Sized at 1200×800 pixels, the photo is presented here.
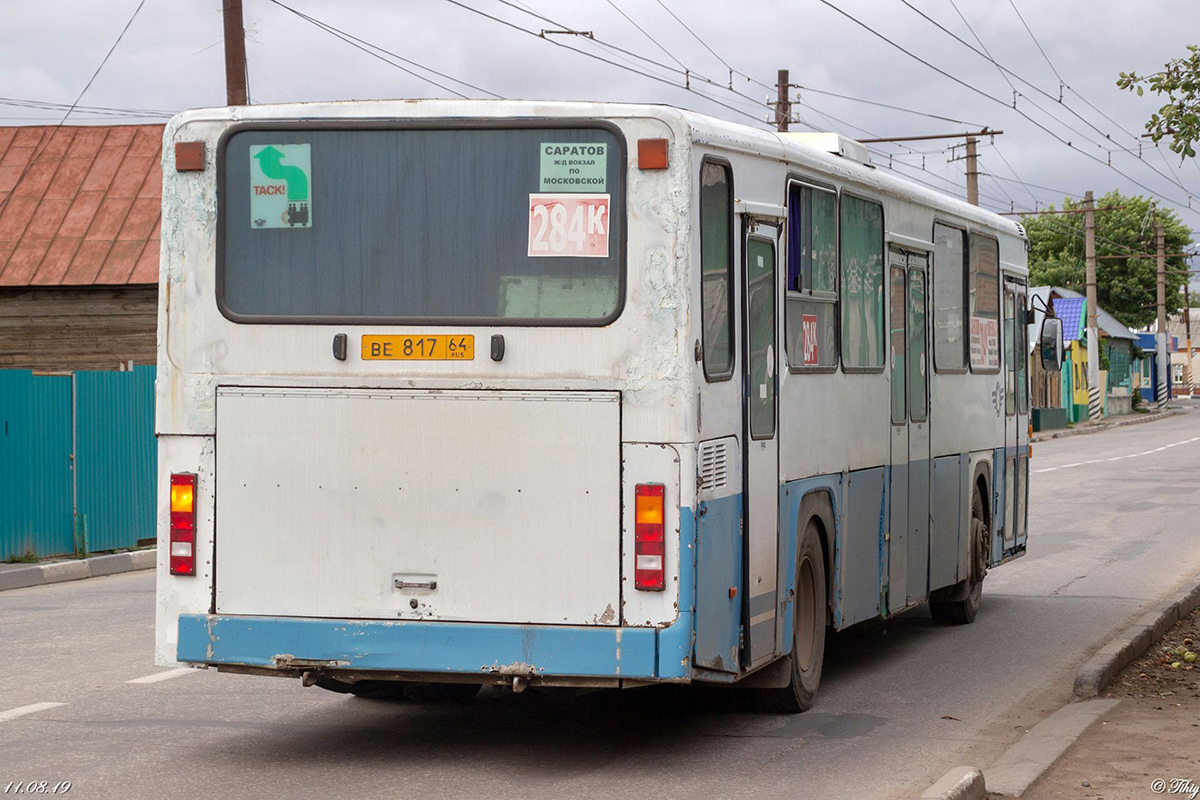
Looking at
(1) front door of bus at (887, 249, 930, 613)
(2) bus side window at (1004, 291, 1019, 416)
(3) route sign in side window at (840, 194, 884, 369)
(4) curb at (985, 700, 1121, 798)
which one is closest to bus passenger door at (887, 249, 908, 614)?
(1) front door of bus at (887, 249, 930, 613)

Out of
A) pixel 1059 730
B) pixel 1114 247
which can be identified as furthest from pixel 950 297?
pixel 1114 247

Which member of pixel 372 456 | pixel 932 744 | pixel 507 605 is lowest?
pixel 932 744

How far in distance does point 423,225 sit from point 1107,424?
56333 millimetres

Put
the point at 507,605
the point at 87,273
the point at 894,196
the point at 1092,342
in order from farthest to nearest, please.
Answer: the point at 1092,342 → the point at 87,273 → the point at 894,196 → the point at 507,605

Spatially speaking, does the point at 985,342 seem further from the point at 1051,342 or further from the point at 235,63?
the point at 235,63

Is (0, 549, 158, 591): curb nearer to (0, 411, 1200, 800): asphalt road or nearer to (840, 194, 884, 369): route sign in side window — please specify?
(0, 411, 1200, 800): asphalt road

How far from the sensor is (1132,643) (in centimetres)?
996

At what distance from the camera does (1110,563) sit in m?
16.3

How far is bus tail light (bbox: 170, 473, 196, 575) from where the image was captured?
709cm

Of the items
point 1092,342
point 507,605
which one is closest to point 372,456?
point 507,605

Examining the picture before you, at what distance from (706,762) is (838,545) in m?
1.93

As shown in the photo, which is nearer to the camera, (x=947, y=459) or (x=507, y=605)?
(x=507, y=605)

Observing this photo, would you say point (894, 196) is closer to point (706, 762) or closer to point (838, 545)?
point (838, 545)

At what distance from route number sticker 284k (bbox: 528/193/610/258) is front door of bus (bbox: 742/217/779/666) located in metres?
0.89
